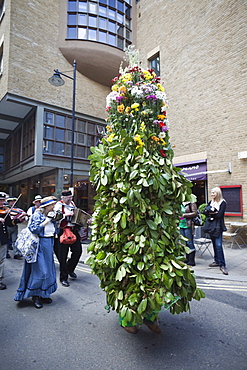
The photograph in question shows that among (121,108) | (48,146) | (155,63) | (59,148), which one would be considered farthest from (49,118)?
(121,108)

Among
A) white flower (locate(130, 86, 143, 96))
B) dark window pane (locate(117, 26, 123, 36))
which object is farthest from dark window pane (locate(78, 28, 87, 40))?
white flower (locate(130, 86, 143, 96))

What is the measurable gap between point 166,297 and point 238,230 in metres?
7.82

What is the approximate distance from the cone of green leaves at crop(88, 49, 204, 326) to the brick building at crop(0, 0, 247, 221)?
734 cm

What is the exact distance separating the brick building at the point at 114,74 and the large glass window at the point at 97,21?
2.7 inches

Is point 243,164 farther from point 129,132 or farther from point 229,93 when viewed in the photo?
point 129,132

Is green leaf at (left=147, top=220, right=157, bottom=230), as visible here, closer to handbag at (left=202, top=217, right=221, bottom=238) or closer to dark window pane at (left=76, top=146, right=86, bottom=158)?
handbag at (left=202, top=217, right=221, bottom=238)

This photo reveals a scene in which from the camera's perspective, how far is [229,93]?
9.57 m

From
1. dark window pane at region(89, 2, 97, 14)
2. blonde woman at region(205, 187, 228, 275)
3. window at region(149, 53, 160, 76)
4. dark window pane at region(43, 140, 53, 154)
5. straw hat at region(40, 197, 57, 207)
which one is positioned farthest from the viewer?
dark window pane at region(89, 2, 97, 14)

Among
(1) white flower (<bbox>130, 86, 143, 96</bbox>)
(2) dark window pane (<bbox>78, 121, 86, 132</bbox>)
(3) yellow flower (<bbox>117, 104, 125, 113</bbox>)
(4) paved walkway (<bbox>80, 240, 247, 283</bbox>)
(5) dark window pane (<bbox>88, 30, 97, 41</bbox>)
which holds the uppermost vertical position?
(5) dark window pane (<bbox>88, 30, 97, 41</bbox>)

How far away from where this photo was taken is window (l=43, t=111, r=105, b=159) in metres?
15.1

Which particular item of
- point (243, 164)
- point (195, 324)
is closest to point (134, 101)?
point (195, 324)

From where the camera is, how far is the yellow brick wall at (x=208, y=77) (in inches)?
366

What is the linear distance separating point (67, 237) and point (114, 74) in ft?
51.6

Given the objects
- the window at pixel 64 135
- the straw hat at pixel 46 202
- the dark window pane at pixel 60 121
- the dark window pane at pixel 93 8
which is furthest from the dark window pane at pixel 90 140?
the straw hat at pixel 46 202
